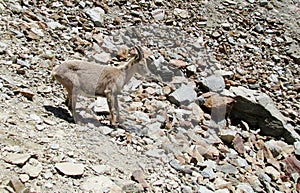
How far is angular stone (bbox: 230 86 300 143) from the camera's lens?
25.9 feet

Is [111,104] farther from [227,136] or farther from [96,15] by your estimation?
[96,15]

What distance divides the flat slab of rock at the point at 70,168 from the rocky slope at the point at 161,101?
0.01 meters

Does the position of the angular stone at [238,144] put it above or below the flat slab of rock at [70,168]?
below

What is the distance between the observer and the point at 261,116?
796cm

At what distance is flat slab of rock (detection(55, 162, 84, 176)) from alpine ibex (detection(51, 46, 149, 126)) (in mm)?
1304

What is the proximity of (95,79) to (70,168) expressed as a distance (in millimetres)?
1813

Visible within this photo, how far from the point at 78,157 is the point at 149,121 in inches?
72.8

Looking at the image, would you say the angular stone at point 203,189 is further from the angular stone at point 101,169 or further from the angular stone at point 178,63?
the angular stone at point 178,63

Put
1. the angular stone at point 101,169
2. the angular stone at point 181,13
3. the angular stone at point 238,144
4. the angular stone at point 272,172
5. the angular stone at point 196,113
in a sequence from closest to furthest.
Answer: the angular stone at point 101,169 < the angular stone at point 272,172 < the angular stone at point 238,144 < the angular stone at point 196,113 < the angular stone at point 181,13

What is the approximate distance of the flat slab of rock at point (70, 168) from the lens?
15.5 feet

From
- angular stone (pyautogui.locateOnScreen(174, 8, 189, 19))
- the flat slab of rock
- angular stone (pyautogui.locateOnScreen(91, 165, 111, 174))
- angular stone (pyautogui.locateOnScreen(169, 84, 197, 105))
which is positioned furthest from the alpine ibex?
angular stone (pyautogui.locateOnScreen(174, 8, 189, 19))

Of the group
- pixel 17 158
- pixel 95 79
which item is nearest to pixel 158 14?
pixel 95 79

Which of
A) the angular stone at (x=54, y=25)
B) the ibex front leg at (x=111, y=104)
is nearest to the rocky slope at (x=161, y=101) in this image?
the angular stone at (x=54, y=25)

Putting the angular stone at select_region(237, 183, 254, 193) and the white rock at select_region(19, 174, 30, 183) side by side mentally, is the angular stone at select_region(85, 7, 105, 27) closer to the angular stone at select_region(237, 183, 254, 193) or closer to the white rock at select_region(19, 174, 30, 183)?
the angular stone at select_region(237, 183, 254, 193)
